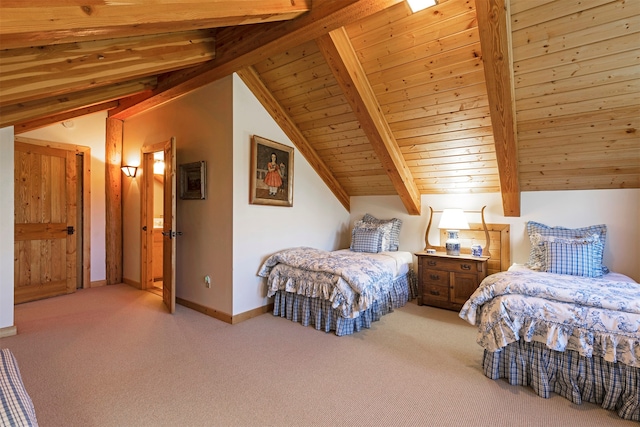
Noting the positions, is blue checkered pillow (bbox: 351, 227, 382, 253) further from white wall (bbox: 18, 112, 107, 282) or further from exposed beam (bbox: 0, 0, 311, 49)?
white wall (bbox: 18, 112, 107, 282)

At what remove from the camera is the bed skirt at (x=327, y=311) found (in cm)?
304

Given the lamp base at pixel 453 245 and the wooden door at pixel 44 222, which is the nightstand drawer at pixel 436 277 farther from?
the wooden door at pixel 44 222

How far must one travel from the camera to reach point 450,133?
329cm

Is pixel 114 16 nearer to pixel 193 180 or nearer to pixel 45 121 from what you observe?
pixel 193 180

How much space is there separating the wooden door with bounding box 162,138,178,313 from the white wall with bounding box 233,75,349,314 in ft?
2.57

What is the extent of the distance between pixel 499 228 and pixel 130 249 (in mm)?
5315

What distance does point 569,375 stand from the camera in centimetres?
200

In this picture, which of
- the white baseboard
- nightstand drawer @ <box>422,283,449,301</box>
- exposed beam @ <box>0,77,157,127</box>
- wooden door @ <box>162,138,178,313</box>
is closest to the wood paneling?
nightstand drawer @ <box>422,283,449,301</box>

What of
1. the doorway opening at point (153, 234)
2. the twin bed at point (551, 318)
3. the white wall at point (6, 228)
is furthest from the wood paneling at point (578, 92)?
the white wall at point (6, 228)

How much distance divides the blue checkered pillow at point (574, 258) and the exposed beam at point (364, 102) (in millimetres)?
1719

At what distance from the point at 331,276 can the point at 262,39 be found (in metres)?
2.26

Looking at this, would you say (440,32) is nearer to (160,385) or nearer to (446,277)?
(446,277)

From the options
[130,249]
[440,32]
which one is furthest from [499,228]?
[130,249]

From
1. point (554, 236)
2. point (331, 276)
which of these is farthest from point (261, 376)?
point (554, 236)
